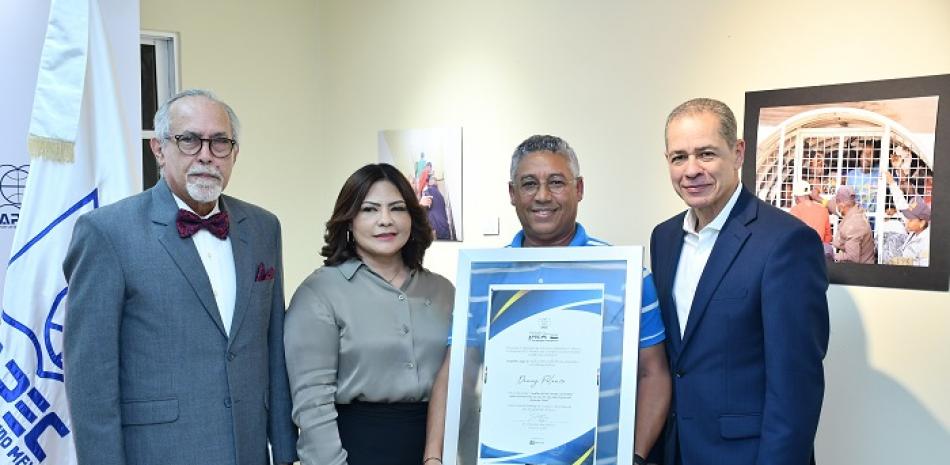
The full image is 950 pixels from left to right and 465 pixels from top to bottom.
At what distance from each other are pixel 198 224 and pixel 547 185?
1.01m

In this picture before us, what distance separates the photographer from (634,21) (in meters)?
3.96

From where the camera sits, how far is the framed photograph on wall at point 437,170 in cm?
493

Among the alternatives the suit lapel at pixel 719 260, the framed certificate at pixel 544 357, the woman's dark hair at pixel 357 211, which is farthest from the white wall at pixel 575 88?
the woman's dark hair at pixel 357 211

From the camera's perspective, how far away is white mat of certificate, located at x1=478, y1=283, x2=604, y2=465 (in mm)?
2182

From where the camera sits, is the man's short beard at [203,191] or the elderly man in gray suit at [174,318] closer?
the elderly man in gray suit at [174,318]

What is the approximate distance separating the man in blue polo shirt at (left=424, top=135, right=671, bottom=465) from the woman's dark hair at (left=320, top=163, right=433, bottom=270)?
1.00 feet

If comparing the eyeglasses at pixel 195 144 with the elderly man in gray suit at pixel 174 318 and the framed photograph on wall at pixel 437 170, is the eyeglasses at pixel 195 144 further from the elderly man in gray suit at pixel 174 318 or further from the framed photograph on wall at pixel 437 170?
the framed photograph on wall at pixel 437 170

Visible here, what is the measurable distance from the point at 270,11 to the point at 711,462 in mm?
4485

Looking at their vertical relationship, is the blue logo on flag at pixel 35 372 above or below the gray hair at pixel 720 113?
below

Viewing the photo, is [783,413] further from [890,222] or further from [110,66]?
[110,66]

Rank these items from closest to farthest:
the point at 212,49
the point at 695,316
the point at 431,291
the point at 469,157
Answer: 1. the point at 695,316
2. the point at 431,291
3. the point at 469,157
4. the point at 212,49

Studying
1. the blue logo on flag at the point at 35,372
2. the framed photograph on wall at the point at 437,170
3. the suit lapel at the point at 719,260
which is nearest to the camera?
the suit lapel at the point at 719,260

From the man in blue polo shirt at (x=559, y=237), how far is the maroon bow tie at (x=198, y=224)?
75cm

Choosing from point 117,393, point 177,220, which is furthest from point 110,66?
point 117,393
